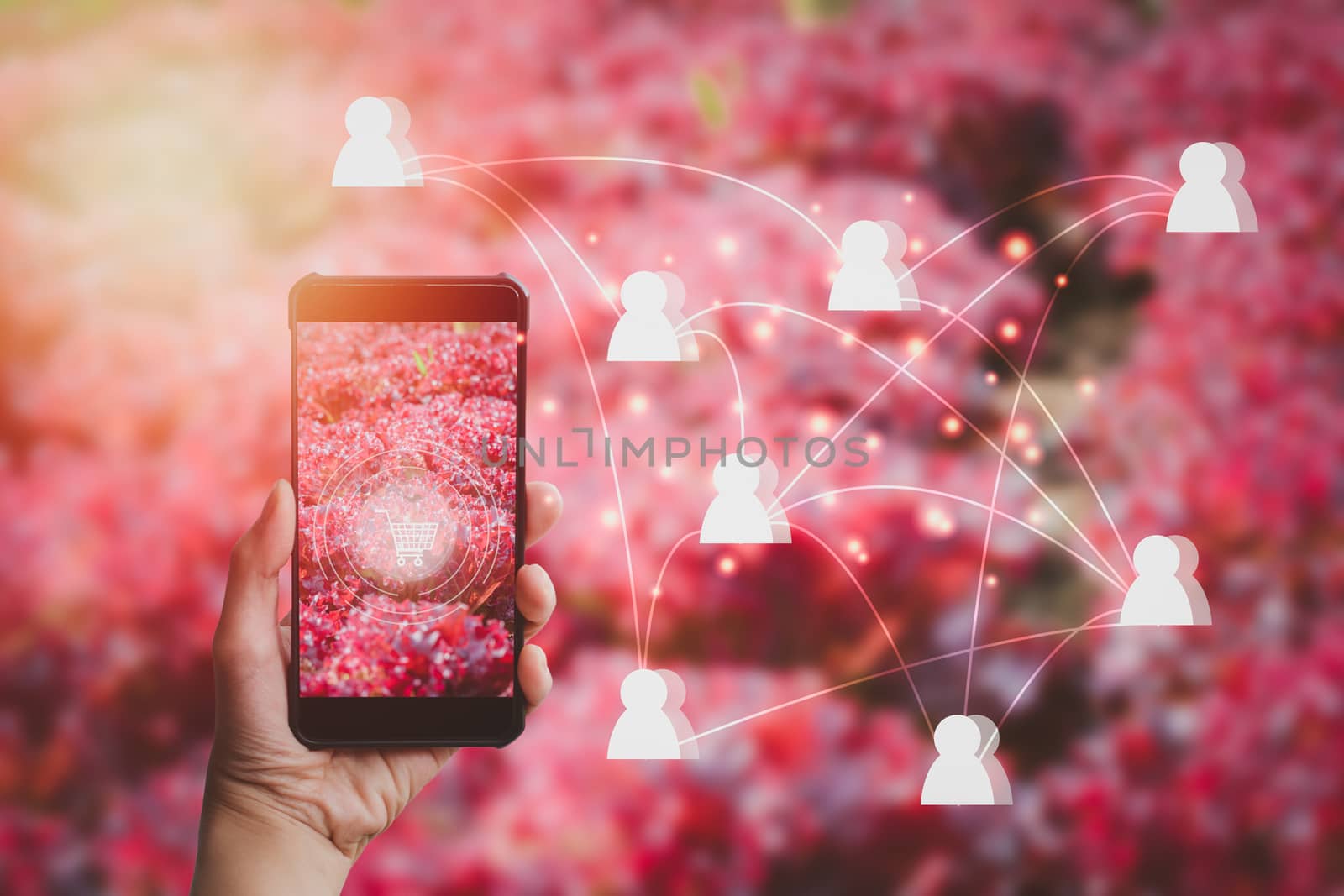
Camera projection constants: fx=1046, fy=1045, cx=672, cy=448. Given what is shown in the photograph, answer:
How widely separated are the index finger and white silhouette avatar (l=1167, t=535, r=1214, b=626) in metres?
0.55

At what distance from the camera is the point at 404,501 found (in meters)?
0.82

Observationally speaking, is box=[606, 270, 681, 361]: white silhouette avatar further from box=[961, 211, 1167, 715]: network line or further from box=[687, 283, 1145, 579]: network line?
box=[961, 211, 1167, 715]: network line

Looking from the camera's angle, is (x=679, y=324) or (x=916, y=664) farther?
(x=916, y=664)

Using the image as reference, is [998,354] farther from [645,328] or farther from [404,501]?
[404,501]

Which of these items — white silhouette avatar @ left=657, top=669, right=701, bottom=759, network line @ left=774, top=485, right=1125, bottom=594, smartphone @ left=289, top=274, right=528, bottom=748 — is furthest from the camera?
network line @ left=774, top=485, right=1125, bottom=594

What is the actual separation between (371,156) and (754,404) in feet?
1.49

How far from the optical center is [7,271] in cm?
113

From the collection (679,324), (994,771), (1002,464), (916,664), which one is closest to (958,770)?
(994,771)

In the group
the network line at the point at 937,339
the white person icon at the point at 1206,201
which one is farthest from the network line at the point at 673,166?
the white person icon at the point at 1206,201

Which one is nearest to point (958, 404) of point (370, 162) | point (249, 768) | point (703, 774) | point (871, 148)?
point (871, 148)

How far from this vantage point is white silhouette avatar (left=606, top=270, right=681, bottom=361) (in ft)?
2.81

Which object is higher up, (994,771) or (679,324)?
(679,324)

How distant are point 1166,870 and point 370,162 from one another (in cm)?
106

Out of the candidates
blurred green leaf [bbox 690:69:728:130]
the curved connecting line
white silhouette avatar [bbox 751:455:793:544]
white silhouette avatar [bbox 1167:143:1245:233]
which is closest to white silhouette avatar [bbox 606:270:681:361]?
white silhouette avatar [bbox 751:455:793:544]
